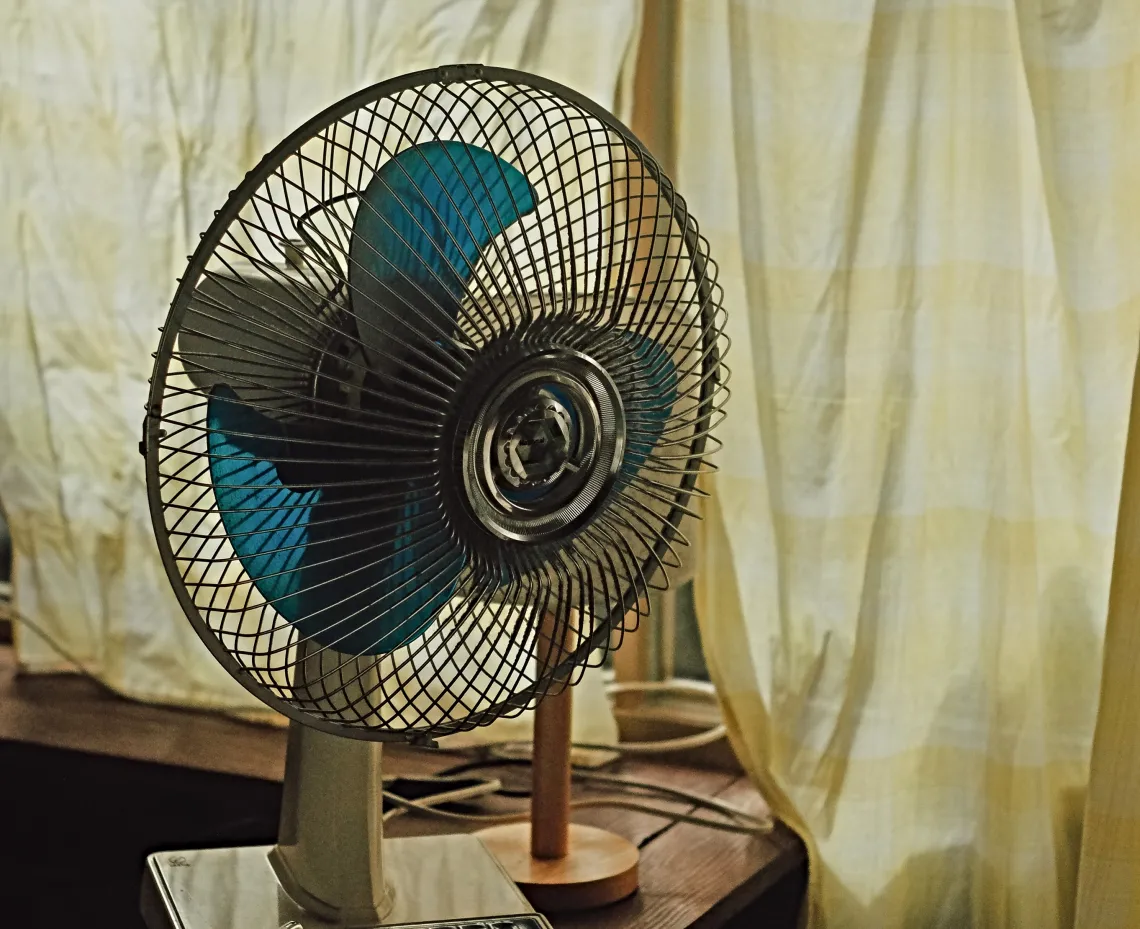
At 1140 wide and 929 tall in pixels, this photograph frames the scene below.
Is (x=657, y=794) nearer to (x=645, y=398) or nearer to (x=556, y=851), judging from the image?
(x=556, y=851)

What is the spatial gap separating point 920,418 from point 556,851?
0.52 metres

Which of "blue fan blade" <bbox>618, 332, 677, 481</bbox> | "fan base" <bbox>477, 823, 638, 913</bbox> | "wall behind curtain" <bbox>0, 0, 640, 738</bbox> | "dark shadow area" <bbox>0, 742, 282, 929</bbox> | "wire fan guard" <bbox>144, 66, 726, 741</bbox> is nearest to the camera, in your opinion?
"wire fan guard" <bbox>144, 66, 726, 741</bbox>

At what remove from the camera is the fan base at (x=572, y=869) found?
1.17m

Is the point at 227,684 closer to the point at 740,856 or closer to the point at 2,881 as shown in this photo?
Answer: the point at 2,881

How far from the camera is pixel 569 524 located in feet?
2.96

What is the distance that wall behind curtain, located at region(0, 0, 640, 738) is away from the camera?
1507 millimetres

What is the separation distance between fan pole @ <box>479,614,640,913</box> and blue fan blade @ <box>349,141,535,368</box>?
43 centimetres

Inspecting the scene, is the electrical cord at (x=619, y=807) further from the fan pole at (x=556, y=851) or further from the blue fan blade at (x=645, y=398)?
the blue fan blade at (x=645, y=398)

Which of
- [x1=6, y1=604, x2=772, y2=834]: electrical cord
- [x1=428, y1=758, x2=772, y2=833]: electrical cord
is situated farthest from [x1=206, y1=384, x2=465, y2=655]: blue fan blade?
[x1=428, y1=758, x2=772, y2=833]: electrical cord

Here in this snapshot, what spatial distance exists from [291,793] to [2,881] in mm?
514

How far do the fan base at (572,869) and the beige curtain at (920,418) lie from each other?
19cm

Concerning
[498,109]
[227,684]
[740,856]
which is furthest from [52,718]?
[498,109]

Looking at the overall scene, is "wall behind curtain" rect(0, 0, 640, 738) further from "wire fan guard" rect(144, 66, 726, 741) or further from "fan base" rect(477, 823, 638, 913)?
"wire fan guard" rect(144, 66, 726, 741)

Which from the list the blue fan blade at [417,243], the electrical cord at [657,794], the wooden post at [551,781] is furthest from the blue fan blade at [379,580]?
the electrical cord at [657,794]
